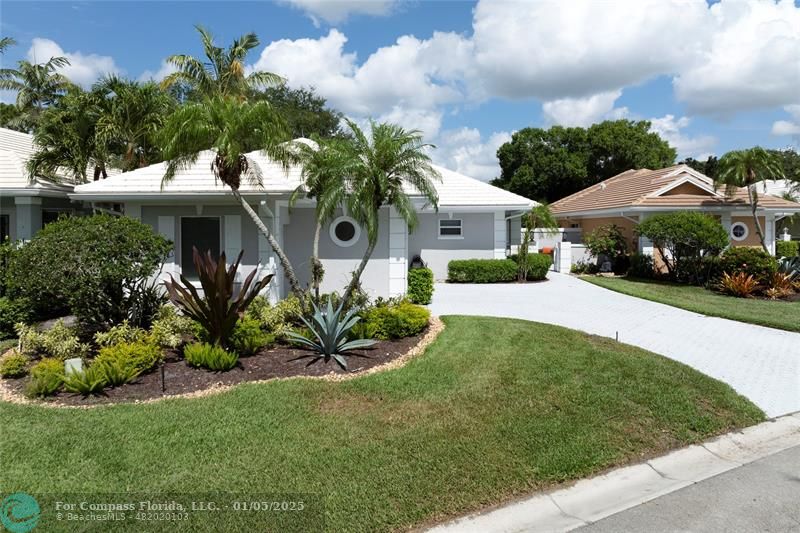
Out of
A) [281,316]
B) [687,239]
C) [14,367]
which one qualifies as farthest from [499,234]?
[14,367]

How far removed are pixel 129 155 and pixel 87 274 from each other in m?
10.6

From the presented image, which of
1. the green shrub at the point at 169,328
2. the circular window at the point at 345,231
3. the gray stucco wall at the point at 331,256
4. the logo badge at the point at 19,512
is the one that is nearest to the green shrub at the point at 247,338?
the green shrub at the point at 169,328

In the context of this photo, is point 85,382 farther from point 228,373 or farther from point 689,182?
point 689,182

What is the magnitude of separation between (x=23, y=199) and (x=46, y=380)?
10.3 m

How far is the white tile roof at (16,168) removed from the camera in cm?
1393

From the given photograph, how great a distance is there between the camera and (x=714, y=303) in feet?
45.4

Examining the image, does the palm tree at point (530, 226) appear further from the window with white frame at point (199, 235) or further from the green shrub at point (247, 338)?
the green shrub at point (247, 338)

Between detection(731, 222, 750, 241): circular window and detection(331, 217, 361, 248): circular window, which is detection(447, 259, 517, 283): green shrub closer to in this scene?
detection(331, 217, 361, 248): circular window

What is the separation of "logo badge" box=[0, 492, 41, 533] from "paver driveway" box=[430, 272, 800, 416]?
782 cm

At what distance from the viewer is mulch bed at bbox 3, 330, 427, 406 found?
6.41 meters

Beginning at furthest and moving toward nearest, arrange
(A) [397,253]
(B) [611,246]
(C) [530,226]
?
1. (B) [611,246]
2. (C) [530,226]
3. (A) [397,253]

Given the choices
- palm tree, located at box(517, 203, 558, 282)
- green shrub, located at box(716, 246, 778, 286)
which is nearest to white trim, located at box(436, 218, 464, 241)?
palm tree, located at box(517, 203, 558, 282)

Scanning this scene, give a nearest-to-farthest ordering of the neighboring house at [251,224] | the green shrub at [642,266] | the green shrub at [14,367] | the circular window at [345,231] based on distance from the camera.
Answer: the green shrub at [14,367], the neighboring house at [251,224], the circular window at [345,231], the green shrub at [642,266]

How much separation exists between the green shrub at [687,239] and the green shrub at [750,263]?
53 centimetres
